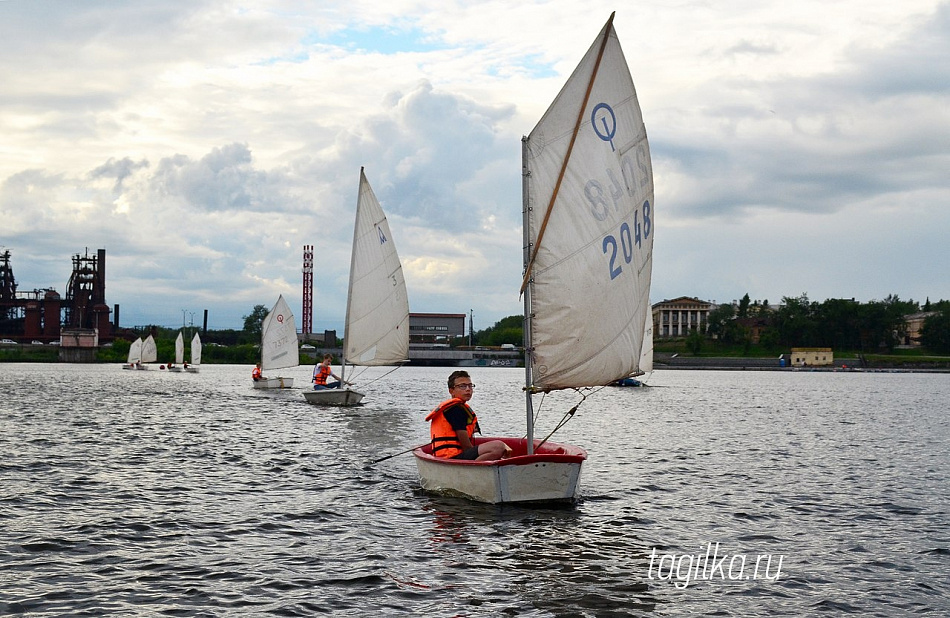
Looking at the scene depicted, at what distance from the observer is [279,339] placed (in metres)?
63.9

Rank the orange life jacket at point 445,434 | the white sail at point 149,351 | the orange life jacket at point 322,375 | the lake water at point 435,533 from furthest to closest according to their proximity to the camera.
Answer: the white sail at point 149,351 → the orange life jacket at point 322,375 → the orange life jacket at point 445,434 → the lake water at point 435,533

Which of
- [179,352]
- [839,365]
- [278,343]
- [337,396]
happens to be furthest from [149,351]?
[839,365]

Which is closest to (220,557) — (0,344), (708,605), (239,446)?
(708,605)

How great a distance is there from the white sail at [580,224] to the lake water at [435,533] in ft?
11.0

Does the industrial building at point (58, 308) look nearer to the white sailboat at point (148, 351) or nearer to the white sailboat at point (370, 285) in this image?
the white sailboat at point (148, 351)

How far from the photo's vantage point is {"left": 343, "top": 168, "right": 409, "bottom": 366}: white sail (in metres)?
40.8

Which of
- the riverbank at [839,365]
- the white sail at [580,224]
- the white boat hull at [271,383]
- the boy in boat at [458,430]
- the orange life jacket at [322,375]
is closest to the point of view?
the white sail at [580,224]

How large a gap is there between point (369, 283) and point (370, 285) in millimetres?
Answer: 110

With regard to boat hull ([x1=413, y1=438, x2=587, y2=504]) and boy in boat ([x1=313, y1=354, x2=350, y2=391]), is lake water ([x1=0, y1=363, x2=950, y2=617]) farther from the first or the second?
boy in boat ([x1=313, y1=354, x2=350, y2=391])

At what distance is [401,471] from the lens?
22375 millimetres

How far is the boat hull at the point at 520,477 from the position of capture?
52.4 ft

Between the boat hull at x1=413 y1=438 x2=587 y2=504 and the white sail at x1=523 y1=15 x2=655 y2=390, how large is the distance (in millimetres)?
1470

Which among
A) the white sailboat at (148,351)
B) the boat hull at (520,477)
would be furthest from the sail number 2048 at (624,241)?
the white sailboat at (148,351)

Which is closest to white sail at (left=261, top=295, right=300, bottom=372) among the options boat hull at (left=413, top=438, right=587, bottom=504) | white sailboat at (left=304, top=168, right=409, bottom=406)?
white sailboat at (left=304, top=168, right=409, bottom=406)
